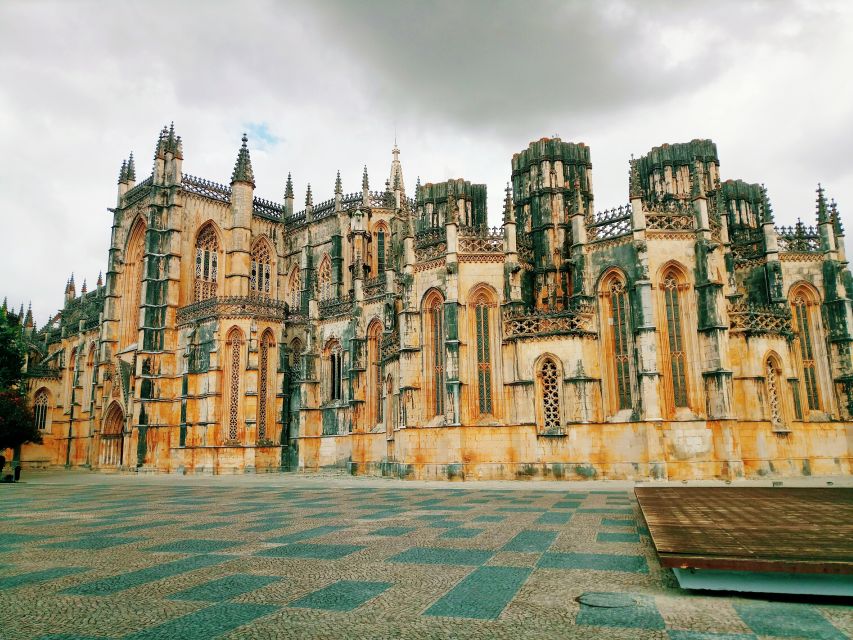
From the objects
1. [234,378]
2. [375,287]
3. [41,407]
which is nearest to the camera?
[375,287]

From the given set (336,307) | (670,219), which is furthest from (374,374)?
(670,219)

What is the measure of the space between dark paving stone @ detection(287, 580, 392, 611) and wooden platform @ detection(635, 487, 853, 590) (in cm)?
269

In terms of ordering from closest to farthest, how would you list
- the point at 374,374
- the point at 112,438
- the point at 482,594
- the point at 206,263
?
the point at 482,594, the point at 374,374, the point at 112,438, the point at 206,263

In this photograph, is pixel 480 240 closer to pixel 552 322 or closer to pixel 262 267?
pixel 552 322

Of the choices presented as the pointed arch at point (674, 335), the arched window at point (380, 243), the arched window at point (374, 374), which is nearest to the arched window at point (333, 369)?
the arched window at point (374, 374)

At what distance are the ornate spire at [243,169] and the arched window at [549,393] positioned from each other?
31.3m

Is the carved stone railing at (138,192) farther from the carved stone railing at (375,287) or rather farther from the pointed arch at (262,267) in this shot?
the carved stone railing at (375,287)

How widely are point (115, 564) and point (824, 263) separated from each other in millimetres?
35963

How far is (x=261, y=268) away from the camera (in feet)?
170

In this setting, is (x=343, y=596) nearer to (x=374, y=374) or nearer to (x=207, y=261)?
(x=374, y=374)

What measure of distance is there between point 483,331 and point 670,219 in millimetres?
10214

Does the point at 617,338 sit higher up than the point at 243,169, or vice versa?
the point at 243,169

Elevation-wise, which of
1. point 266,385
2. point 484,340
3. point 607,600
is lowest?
point 607,600

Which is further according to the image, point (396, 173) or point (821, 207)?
point (396, 173)
